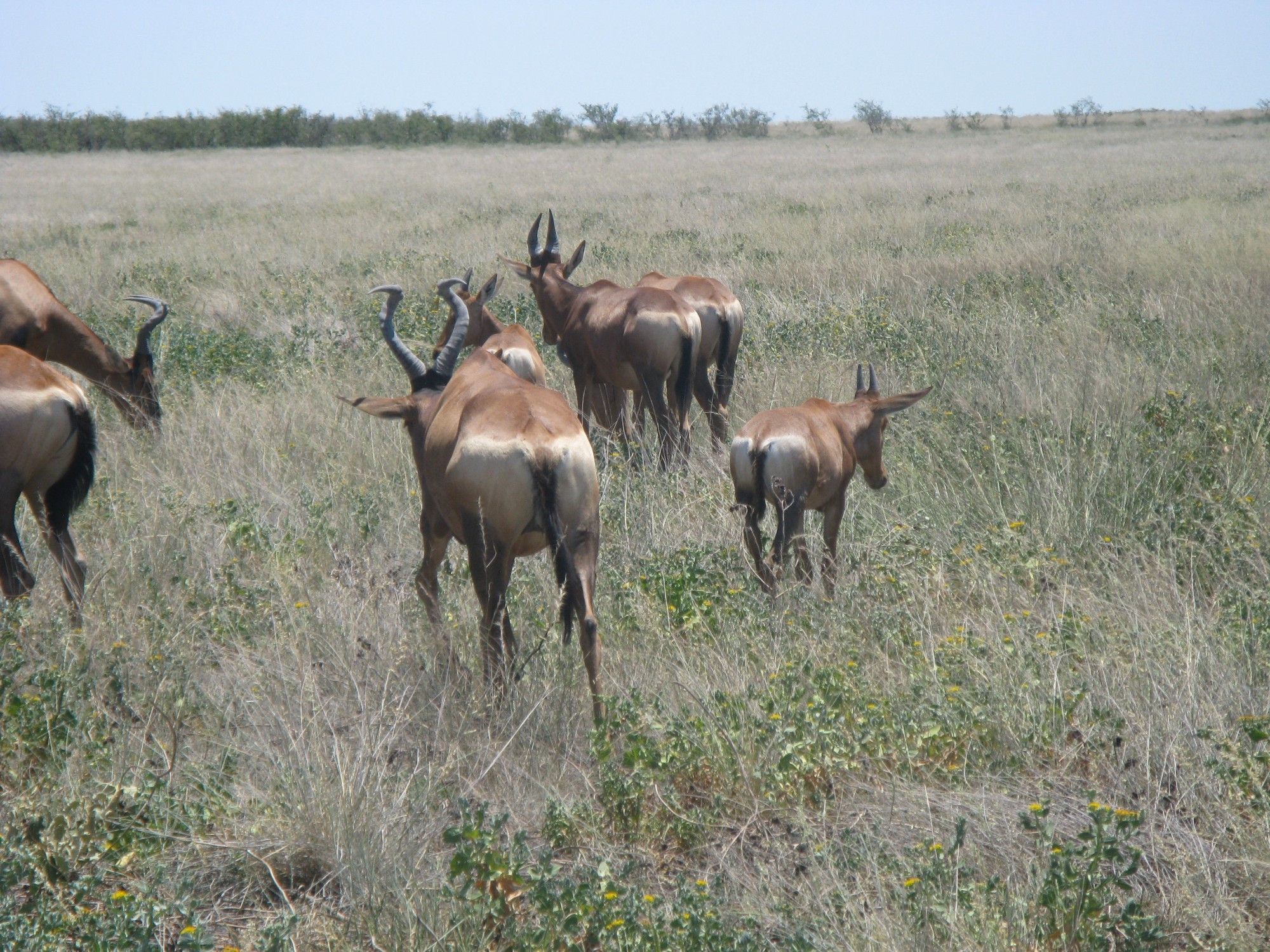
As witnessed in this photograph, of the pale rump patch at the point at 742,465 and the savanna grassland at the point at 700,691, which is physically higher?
the pale rump patch at the point at 742,465

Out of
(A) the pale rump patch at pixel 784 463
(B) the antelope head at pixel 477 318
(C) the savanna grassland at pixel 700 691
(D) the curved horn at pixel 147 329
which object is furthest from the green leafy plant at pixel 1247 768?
(D) the curved horn at pixel 147 329

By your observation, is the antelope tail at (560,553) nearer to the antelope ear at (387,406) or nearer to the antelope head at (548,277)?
the antelope ear at (387,406)

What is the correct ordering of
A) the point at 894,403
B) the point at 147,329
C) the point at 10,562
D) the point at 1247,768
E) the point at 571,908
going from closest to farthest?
the point at 571,908 → the point at 1247,768 → the point at 10,562 → the point at 894,403 → the point at 147,329

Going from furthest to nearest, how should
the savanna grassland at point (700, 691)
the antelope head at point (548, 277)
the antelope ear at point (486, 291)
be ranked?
the antelope head at point (548, 277) < the antelope ear at point (486, 291) < the savanna grassland at point (700, 691)

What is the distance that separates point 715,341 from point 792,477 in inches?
144

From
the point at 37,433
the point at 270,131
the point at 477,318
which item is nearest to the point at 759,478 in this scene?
the point at 37,433

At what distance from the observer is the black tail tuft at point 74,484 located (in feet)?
19.1

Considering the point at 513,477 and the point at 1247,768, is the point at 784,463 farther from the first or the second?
the point at 1247,768

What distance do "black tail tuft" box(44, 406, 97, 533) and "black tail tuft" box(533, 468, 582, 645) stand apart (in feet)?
10.1

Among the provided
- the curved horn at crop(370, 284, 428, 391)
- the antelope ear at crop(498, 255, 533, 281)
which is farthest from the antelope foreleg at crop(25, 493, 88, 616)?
the antelope ear at crop(498, 255, 533, 281)

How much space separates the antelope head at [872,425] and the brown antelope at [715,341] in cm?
224

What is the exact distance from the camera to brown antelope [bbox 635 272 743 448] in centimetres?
910

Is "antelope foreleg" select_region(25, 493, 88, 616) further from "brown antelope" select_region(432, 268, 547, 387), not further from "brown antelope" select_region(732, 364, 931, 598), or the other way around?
"brown antelope" select_region(732, 364, 931, 598)

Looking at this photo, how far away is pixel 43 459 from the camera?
5672mm
